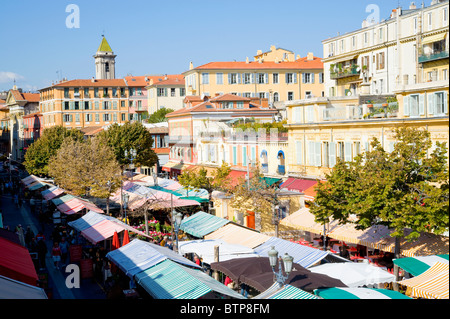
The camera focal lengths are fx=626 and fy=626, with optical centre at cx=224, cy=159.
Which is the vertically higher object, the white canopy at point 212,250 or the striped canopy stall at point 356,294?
the striped canopy stall at point 356,294

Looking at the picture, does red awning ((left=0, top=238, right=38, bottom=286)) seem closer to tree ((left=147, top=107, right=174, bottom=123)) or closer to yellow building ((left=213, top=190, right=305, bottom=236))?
yellow building ((left=213, top=190, right=305, bottom=236))

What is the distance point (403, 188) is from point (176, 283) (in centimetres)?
841

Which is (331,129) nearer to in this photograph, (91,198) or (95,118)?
(91,198)

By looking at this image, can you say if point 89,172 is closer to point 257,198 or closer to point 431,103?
point 257,198

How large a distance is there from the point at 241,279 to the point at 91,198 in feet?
87.6

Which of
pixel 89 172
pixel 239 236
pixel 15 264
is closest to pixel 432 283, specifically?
pixel 15 264

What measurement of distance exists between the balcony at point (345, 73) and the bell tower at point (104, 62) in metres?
76.8

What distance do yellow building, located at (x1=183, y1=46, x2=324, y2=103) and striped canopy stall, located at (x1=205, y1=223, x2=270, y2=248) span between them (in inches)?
1802

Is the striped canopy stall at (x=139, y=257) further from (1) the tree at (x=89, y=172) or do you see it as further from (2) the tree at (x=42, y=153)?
(2) the tree at (x=42, y=153)

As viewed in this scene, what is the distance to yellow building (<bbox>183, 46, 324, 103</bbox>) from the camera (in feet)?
239

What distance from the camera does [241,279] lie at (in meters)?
18.3

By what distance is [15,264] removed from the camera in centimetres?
1664

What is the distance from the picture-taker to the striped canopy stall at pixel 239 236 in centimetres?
2463

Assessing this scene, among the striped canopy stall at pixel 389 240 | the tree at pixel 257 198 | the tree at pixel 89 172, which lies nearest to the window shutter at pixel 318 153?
the tree at pixel 257 198
